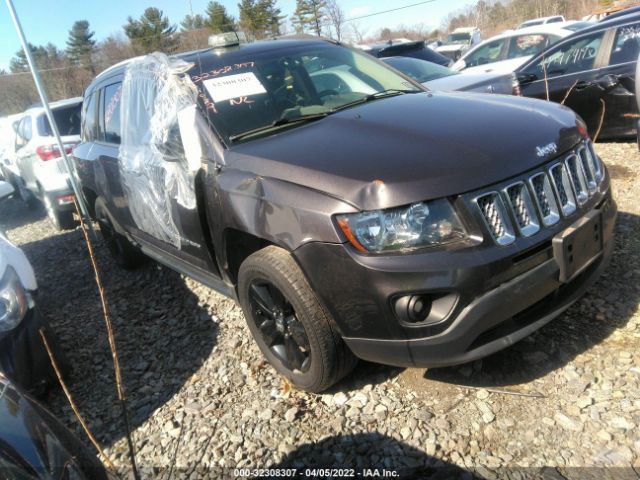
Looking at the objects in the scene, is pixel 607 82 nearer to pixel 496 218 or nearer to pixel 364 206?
pixel 496 218

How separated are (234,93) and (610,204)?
7.14ft

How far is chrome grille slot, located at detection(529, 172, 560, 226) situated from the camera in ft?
7.45

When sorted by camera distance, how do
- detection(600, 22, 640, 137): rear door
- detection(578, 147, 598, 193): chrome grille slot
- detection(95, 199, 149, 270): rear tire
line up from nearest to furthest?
detection(578, 147, 598, 193): chrome grille slot, detection(95, 199, 149, 270): rear tire, detection(600, 22, 640, 137): rear door

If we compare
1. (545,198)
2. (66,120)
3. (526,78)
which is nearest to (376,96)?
(545,198)

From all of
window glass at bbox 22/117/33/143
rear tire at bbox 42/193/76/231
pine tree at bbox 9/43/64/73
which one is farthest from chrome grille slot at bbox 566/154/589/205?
pine tree at bbox 9/43/64/73

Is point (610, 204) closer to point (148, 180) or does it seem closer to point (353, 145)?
point (353, 145)

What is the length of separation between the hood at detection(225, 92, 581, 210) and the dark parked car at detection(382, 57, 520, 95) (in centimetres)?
247

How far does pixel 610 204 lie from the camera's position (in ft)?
8.82

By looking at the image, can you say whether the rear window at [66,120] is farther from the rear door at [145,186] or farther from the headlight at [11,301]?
the headlight at [11,301]

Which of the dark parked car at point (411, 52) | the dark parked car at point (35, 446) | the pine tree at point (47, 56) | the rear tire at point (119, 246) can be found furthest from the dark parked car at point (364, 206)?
the pine tree at point (47, 56)

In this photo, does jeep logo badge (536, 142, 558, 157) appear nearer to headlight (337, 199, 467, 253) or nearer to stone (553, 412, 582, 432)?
headlight (337, 199, 467, 253)

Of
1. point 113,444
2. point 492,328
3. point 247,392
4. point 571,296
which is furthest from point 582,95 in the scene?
point 113,444

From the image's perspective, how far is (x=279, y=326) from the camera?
2.72 meters

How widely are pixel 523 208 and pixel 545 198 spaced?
0.55ft
